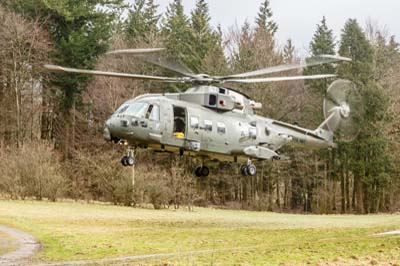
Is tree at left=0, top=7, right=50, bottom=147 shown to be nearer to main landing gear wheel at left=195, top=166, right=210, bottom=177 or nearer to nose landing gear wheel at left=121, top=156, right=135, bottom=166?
main landing gear wheel at left=195, top=166, right=210, bottom=177

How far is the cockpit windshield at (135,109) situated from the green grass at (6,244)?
5.32 m

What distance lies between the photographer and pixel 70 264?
1484 cm

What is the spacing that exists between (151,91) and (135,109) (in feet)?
96.6

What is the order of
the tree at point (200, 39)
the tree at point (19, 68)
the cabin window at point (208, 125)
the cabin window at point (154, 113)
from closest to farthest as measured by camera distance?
the cabin window at point (154, 113), the cabin window at point (208, 125), the tree at point (19, 68), the tree at point (200, 39)

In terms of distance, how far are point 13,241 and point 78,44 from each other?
107 ft

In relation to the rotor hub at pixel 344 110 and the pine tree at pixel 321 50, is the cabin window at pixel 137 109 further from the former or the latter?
the pine tree at pixel 321 50

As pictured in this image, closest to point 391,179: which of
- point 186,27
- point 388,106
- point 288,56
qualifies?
point 388,106

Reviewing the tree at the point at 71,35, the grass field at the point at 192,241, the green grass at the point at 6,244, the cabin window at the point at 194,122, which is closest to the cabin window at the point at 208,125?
the cabin window at the point at 194,122

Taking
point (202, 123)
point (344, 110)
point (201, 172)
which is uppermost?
point (344, 110)

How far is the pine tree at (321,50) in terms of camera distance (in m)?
49.0

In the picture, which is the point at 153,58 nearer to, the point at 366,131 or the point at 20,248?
the point at 20,248

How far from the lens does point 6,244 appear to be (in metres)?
19.4

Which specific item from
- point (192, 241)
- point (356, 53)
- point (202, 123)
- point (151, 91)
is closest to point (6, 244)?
point (192, 241)

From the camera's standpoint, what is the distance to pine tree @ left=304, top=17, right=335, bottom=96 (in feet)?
161
